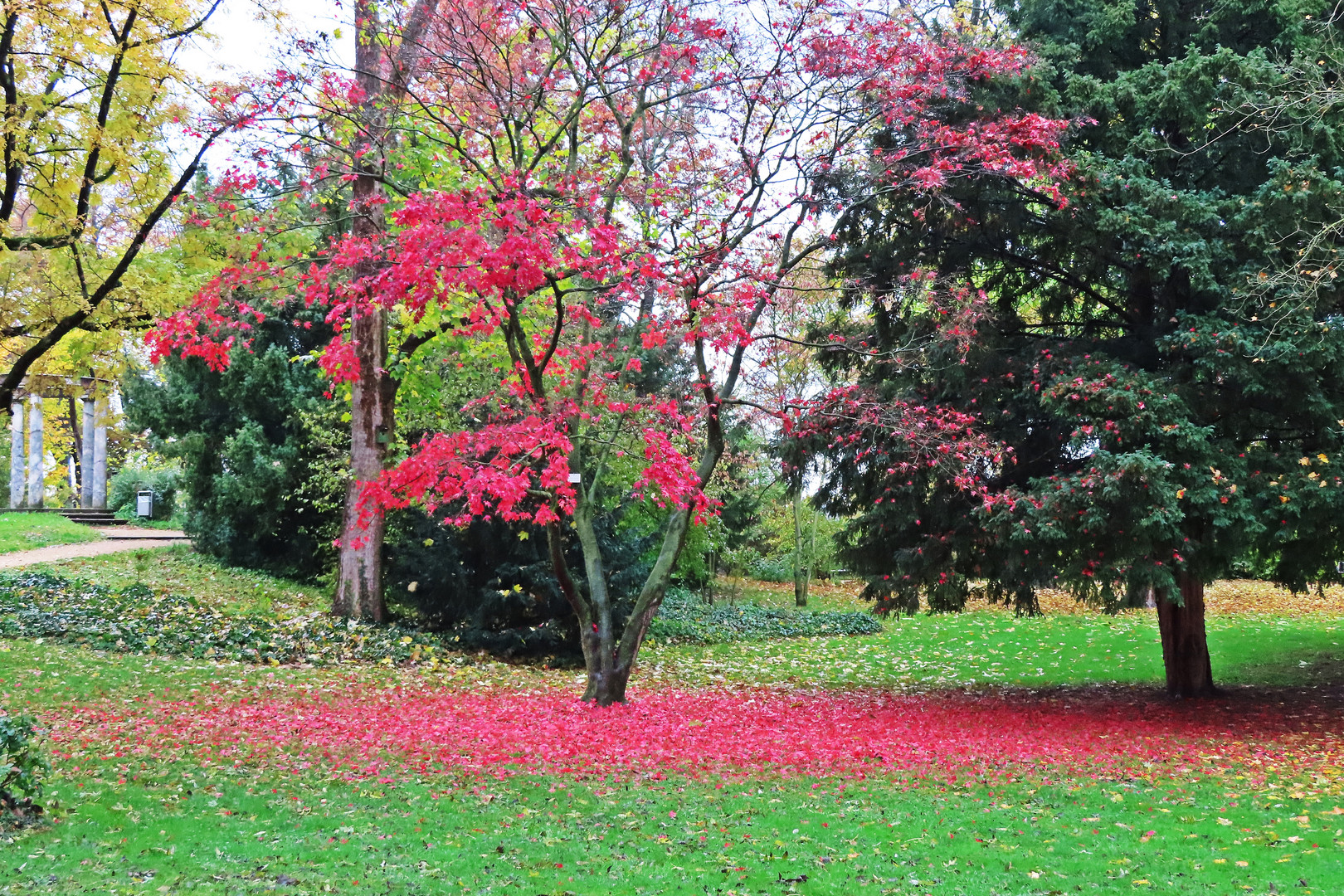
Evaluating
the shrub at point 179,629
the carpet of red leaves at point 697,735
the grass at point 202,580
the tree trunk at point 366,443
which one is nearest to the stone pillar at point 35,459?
the grass at point 202,580

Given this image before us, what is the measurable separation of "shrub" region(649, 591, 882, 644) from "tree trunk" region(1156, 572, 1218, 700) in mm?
9902

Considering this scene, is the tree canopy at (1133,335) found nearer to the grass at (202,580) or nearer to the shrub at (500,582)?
the shrub at (500,582)

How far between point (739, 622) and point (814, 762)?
14211 mm

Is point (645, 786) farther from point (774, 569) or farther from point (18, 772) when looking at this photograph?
point (774, 569)

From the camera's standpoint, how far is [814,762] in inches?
347

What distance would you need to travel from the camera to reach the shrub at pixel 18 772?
5.59 metres

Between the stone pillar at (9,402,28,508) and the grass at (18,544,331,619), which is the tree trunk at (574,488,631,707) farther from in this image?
the stone pillar at (9,402,28,508)

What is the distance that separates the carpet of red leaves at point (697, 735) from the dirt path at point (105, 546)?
485 inches

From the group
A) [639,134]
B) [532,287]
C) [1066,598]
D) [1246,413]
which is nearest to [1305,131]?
[1246,413]

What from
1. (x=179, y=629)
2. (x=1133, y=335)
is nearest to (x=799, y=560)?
(x=1133, y=335)

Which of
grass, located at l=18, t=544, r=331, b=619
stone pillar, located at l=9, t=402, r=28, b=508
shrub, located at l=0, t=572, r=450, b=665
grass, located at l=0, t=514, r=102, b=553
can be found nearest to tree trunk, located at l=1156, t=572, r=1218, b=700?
shrub, located at l=0, t=572, r=450, b=665

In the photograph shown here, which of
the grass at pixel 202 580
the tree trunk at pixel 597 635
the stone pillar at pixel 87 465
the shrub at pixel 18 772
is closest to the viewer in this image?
the shrub at pixel 18 772

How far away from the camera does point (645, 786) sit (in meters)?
7.60

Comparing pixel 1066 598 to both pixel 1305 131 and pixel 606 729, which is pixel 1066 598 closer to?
pixel 1305 131
